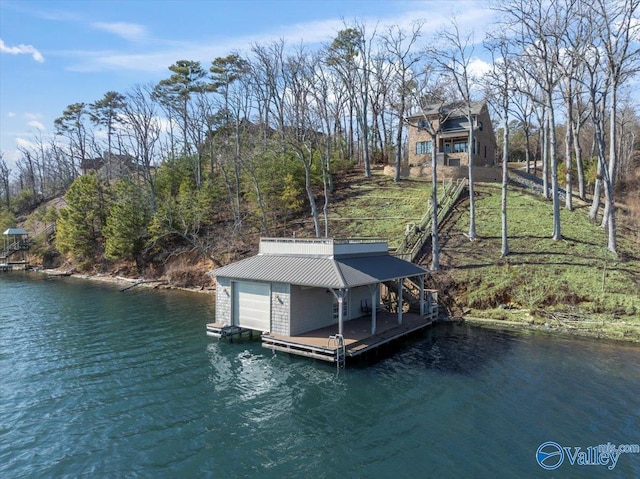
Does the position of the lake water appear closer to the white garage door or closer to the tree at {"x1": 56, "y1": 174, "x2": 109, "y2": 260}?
the white garage door

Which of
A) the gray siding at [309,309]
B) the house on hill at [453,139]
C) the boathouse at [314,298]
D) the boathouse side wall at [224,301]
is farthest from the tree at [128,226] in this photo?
the house on hill at [453,139]

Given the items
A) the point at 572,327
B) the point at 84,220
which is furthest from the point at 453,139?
the point at 84,220

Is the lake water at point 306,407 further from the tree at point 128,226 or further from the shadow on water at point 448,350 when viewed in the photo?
the tree at point 128,226

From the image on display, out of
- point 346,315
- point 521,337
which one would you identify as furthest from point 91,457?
point 521,337

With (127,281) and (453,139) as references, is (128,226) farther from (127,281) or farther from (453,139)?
(453,139)

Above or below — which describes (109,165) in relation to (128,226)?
above
